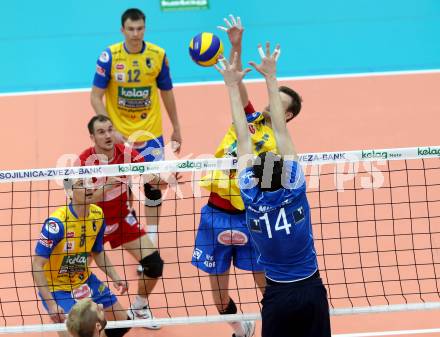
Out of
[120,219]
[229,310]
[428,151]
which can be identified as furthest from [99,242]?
[428,151]

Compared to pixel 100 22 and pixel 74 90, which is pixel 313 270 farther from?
pixel 100 22

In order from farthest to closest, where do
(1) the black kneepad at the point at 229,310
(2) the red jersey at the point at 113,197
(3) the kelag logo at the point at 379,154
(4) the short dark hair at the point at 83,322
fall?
1. (2) the red jersey at the point at 113,197
2. (1) the black kneepad at the point at 229,310
3. (3) the kelag logo at the point at 379,154
4. (4) the short dark hair at the point at 83,322

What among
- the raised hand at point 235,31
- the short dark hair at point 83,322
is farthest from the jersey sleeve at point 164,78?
the short dark hair at point 83,322

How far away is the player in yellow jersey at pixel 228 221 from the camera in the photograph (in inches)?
297

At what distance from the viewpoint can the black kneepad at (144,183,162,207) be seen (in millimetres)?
9727

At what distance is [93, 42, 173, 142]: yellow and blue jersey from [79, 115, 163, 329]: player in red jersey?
3.64 feet

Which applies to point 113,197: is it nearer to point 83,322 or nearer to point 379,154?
point 379,154

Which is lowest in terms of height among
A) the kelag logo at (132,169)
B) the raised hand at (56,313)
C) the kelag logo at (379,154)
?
the raised hand at (56,313)

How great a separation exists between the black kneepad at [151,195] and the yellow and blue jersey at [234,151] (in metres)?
2.05

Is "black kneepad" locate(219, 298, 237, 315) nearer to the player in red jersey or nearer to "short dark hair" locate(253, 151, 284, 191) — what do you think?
the player in red jersey

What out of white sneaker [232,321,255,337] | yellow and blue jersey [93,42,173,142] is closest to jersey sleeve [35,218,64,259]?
white sneaker [232,321,255,337]

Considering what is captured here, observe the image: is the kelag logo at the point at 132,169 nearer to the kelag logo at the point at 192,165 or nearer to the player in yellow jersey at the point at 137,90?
the kelag logo at the point at 192,165

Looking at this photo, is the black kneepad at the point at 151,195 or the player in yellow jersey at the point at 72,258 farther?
the black kneepad at the point at 151,195

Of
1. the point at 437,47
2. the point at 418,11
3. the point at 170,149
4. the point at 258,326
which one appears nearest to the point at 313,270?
the point at 258,326
